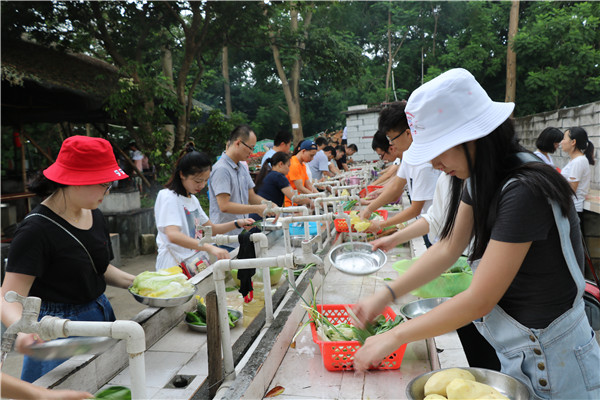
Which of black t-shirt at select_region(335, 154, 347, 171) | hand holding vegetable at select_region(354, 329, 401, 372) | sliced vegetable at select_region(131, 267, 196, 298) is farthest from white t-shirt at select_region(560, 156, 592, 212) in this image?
black t-shirt at select_region(335, 154, 347, 171)

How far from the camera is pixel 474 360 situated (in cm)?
265

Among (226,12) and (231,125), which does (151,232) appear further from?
(226,12)

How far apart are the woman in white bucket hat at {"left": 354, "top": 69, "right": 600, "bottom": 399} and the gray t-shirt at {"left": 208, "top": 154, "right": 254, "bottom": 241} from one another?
3249 millimetres

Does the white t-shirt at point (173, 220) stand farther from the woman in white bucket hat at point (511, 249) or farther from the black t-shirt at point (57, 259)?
the woman in white bucket hat at point (511, 249)

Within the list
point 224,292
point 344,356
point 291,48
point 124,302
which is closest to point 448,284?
point 344,356

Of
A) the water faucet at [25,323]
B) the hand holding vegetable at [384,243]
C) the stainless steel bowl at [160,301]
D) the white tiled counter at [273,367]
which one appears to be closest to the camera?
the water faucet at [25,323]

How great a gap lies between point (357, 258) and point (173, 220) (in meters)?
1.73

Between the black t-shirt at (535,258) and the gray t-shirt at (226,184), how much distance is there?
3443mm

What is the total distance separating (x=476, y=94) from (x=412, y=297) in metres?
2.22

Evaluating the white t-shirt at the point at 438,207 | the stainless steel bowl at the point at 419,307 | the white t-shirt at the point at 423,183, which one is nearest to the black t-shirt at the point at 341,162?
the white t-shirt at the point at 423,183

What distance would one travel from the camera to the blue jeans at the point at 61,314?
7.43ft

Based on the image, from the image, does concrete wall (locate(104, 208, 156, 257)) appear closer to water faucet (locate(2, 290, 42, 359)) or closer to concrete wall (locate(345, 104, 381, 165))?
water faucet (locate(2, 290, 42, 359))

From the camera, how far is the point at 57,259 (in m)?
2.27

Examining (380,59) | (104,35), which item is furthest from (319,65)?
(380,59)
